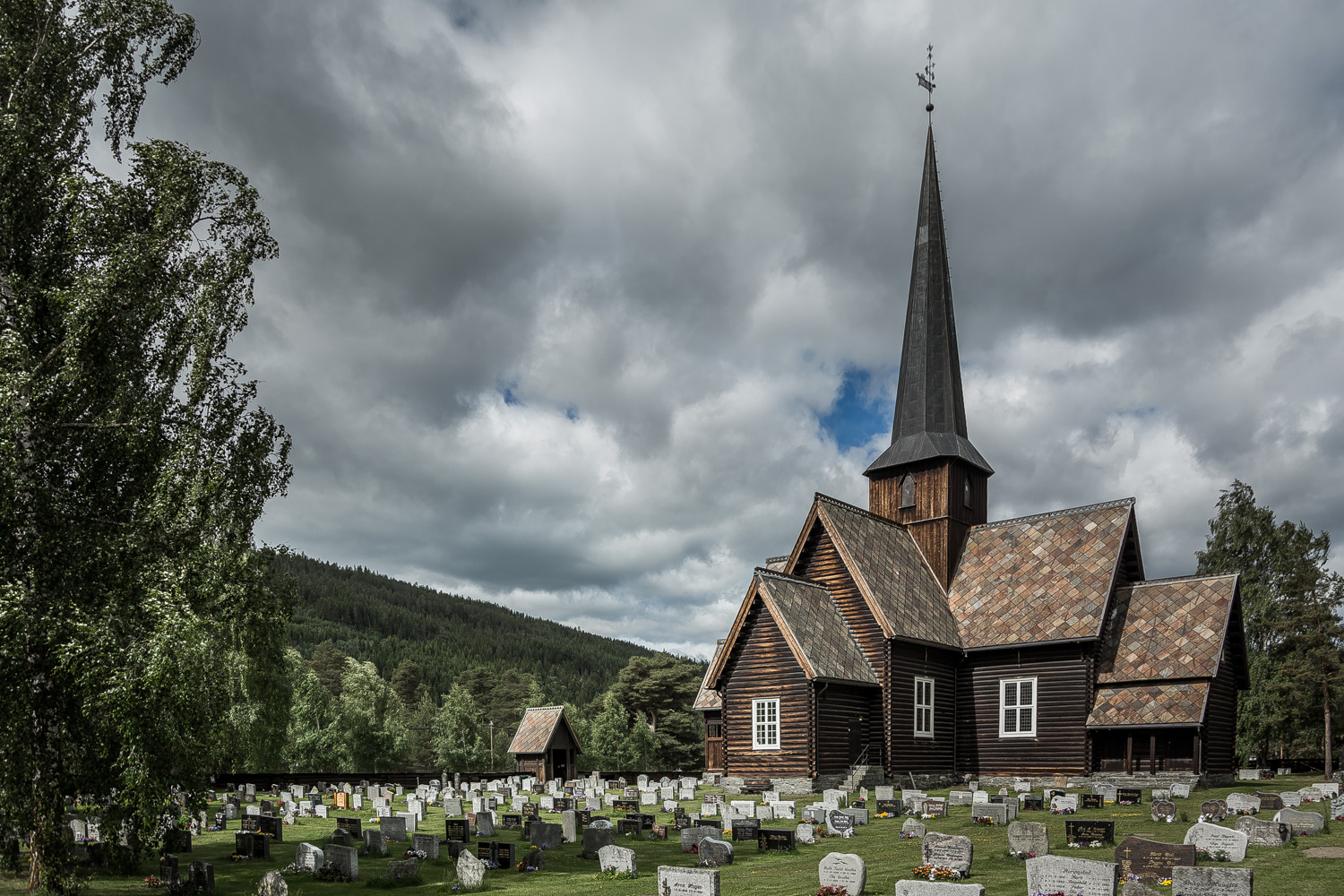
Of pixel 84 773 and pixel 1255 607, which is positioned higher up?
pixel 1255 607

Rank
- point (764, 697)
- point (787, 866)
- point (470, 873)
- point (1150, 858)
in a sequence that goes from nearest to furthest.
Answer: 1. point (1150, 858)
2. point (470, 873)
3. point (787, 866)
4. point (764, 697)

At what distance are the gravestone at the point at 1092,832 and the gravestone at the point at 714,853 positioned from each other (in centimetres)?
646

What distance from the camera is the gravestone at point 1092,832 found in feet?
58.3

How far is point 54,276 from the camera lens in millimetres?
16156

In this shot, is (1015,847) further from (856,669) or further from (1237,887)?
(856,669)

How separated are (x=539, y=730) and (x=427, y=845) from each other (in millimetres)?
27356

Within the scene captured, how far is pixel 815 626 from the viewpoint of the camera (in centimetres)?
3381

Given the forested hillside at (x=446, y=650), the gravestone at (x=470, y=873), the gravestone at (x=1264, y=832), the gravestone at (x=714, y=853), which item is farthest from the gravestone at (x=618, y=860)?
the forested hillside at (x=446, y=650)

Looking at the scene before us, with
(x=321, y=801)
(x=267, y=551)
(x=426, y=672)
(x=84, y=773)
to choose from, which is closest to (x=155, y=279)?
(x=267, y=551)

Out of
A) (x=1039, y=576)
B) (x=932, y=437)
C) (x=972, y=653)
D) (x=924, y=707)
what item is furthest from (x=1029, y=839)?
(x=932, y=437)

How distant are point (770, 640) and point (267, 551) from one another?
18346 mm

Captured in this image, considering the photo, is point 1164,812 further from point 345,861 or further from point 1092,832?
point 345,861

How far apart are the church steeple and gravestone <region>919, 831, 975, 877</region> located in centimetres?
2459

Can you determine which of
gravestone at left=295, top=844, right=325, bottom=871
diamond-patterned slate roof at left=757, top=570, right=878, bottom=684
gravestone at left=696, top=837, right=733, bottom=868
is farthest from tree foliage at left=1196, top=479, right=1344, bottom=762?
gravestone at left=295, top=844, right=325, bottom=871
